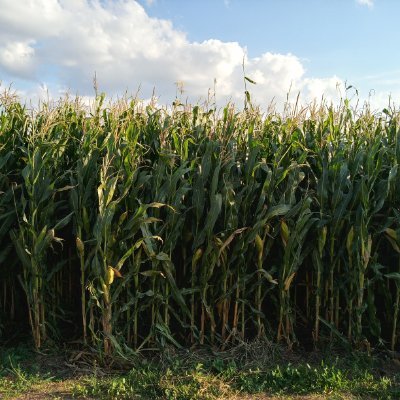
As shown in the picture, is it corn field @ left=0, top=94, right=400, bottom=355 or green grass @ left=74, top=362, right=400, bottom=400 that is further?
corn field @ left=0, top=94, right=400, bottom=355

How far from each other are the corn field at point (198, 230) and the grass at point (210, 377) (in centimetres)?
23

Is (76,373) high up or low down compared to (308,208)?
down

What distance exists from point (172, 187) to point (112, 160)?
0.62 meters

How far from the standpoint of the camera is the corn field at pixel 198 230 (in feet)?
16.0

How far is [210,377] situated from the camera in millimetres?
4594

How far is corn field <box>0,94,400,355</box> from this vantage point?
16.0ft

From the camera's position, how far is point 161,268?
5.00 meters

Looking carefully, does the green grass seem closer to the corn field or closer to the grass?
the grass

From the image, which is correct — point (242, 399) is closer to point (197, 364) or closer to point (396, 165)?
point (197, 364)

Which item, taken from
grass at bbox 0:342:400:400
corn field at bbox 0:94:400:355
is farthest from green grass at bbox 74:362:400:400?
corn field at bbox 0:94:400:355

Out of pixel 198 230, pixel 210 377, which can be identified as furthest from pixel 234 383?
pixel 198 230

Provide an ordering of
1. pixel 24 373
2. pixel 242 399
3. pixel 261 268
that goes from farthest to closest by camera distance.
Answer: pixel 261 268 < pixel 24 373 < pixel 242 399

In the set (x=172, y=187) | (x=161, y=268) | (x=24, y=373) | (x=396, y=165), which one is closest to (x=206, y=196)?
(x=172, y=187)

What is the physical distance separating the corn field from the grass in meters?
0.23
